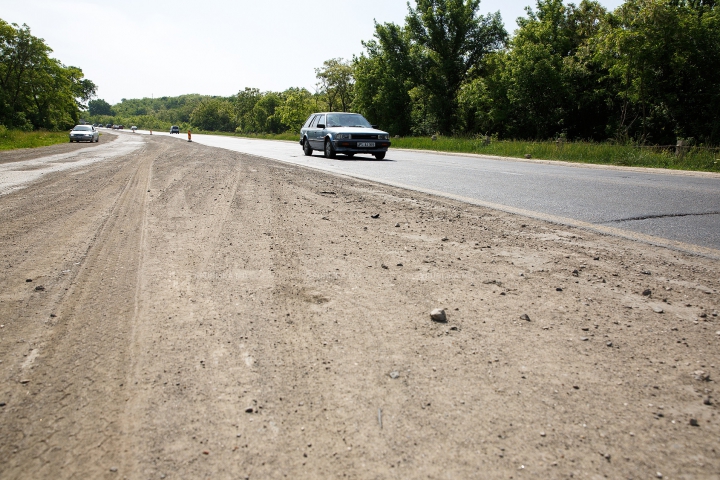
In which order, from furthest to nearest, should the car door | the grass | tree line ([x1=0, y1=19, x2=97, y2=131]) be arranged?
tree line ([x1=0, y1=19, x2=97, y2=131])
the car door
the grass

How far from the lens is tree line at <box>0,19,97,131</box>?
2116 inches

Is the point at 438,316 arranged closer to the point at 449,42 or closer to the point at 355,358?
the point at 355,358

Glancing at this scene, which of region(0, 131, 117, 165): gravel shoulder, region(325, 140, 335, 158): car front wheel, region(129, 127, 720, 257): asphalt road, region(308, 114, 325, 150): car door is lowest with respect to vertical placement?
region(129, 127, 720, 257): asphalt road

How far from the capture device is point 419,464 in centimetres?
151

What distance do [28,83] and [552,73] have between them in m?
61.0

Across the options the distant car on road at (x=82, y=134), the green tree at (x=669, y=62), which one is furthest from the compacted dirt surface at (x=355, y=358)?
the distant car on road at (x=82, y=134)

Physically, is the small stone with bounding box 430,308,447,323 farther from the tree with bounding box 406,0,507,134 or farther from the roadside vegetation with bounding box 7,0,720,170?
the tree with bounding box 406,0,507,134

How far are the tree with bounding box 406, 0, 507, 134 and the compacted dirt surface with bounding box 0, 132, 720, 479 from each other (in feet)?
142

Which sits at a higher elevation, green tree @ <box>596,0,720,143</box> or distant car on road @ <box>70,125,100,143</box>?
green tree @ <box>596,0,720,143</box>

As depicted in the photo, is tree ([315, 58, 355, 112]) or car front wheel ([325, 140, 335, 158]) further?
tree ([315, 58, 355, 112])

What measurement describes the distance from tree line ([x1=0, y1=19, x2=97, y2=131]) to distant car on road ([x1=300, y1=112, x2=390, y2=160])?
50495 millimetres

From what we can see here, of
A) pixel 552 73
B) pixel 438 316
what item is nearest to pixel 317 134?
pixel 438 316

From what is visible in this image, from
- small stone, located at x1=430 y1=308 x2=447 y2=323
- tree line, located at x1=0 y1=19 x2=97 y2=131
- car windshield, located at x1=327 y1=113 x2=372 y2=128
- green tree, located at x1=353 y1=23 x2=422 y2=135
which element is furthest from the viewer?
tree line, located at x1=0 y1=19 x2=97 y2=131

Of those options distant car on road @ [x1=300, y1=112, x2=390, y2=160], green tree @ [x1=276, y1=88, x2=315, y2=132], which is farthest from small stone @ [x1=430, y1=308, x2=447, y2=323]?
green tree @ [x1=276, y1=88, x2=315, y2=132]
